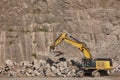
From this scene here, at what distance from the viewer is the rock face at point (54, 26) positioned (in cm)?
3447

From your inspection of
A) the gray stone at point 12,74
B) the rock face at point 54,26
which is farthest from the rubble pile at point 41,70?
the rock face at point 54,26

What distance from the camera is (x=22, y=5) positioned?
3803 centimetres

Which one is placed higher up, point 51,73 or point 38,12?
point 38,12

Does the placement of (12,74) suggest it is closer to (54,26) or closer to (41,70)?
(41,70)

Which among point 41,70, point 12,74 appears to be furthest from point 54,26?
point 12,74

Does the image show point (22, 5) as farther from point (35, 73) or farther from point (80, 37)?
point (35, 73)

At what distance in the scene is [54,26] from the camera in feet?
119

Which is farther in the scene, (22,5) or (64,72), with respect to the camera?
(22,5)

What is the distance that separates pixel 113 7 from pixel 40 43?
10.4 m

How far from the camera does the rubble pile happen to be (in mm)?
27234

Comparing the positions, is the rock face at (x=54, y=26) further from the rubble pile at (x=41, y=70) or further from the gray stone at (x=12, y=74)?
the gray stone at (x=12, y=74)

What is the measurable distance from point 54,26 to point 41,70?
9244 mm

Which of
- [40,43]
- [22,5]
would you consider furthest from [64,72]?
[22,5]

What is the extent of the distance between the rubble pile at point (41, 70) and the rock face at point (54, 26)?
3666 mm
